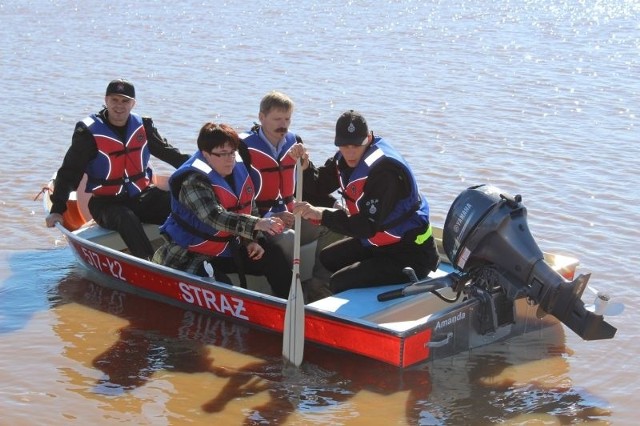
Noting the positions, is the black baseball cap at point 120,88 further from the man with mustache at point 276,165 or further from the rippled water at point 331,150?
the rippled water at point 331,150

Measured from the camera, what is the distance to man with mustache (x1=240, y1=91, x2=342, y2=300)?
6.71 m

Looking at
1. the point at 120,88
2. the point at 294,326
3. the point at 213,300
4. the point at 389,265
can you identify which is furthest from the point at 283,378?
the point at 120,88

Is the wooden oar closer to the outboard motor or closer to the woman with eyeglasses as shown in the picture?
the woman with eyeglasses

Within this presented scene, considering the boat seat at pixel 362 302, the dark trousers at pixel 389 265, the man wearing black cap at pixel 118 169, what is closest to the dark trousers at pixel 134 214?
the man wearing black cap at pixel 118 169

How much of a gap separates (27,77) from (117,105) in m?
6.98

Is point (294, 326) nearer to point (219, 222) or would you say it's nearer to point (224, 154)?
point (219, 222)

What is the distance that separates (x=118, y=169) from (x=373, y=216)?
2.09 m

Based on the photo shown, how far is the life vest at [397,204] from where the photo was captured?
6.16 metres

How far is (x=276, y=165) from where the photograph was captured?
6895 mm

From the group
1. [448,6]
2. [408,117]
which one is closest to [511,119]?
[408,117]

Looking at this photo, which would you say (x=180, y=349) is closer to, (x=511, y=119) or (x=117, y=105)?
(x=117, y=105)

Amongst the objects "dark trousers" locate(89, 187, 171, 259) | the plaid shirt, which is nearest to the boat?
the plaid shirt

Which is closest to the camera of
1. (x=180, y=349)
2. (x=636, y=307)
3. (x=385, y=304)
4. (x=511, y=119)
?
(x=385, y=304)

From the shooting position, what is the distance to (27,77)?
13.8m
